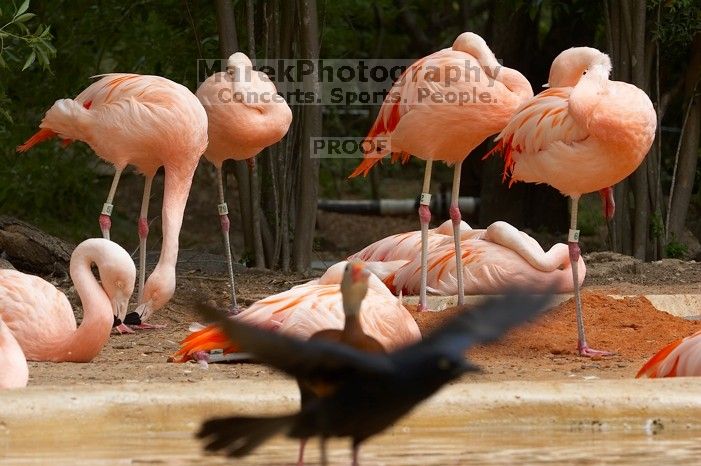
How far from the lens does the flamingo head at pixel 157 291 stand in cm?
706

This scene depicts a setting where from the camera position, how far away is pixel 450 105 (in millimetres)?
7184

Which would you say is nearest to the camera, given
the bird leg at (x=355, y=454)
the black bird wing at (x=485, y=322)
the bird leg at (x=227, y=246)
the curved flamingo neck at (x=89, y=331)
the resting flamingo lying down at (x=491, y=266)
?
the black bird wing at (x=485, y=322)

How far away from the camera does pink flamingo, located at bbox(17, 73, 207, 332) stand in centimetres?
734

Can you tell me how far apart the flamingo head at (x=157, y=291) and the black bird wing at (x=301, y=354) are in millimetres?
3835

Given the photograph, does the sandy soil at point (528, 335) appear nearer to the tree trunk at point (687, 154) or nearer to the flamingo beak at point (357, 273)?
the flamingo beak at point (357, 273)

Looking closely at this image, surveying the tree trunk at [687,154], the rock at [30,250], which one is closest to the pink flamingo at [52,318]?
the rock at [30,250]

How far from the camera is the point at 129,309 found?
7.55 meters

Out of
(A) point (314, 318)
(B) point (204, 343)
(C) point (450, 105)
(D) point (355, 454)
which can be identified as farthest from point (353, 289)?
(C) point (450, 105)

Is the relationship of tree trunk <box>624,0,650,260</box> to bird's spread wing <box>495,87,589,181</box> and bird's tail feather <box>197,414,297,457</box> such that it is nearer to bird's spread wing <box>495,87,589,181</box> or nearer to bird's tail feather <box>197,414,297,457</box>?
bird's spread wing <box>495,87,589,181</box>

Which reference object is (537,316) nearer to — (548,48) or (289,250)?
(289,250)

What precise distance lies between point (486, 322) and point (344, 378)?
1.35 ft

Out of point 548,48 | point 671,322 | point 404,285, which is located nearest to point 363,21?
point 548,48

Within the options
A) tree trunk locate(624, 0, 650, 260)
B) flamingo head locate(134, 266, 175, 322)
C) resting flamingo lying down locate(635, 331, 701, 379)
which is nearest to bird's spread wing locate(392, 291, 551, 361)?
resting flamingo lying down locate(635, 331, 701, 379)

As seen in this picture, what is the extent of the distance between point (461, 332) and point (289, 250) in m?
6.21
